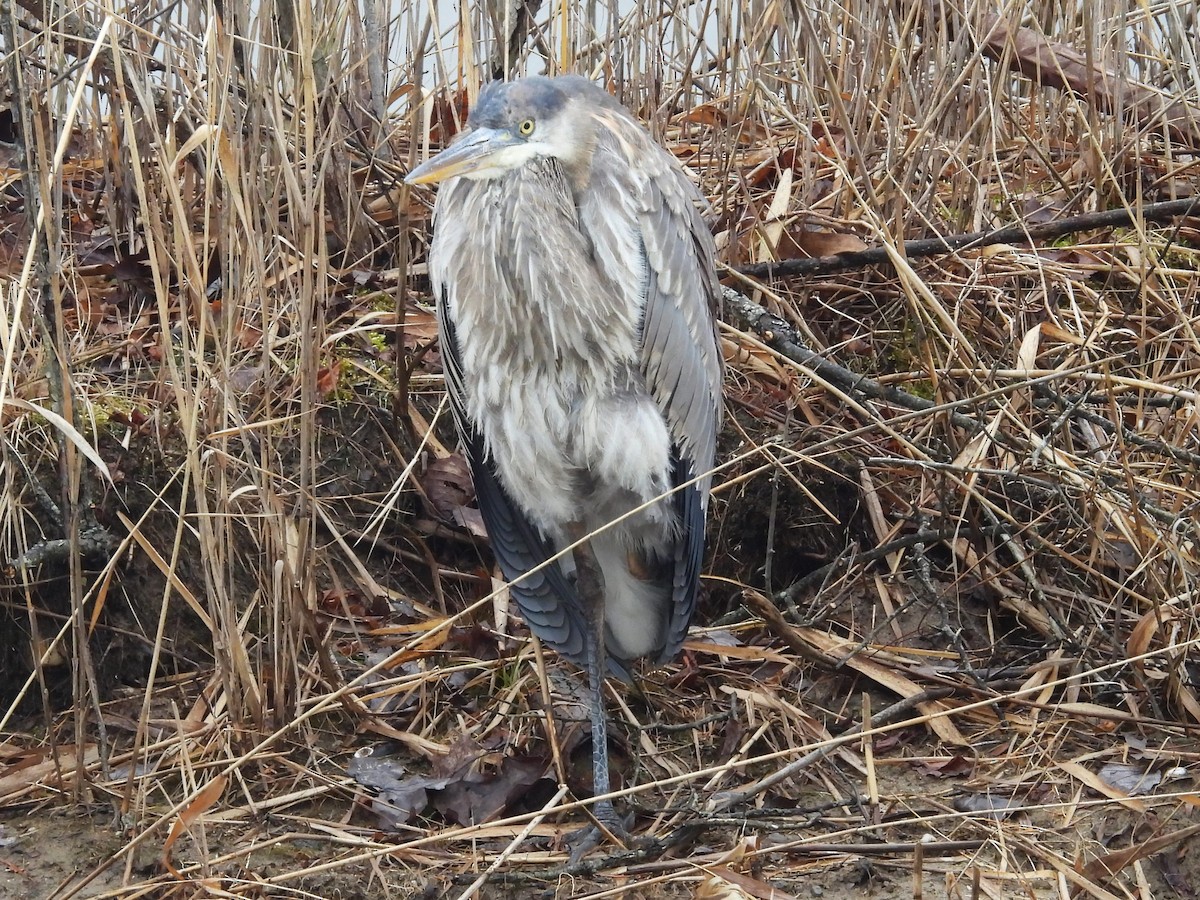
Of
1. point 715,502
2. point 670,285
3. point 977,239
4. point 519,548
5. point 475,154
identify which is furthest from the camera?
point 715,502

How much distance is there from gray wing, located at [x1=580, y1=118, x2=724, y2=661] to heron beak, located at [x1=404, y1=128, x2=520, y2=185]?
7.6 inches

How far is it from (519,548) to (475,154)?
90cm

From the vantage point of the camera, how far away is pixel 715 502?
3363 mm

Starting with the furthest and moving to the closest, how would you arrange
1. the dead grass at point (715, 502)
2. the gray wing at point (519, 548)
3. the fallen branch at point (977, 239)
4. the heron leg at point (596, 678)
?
1. the fallen branch at point (977, 239)
2. the gray wing at point (519, 548)
3. the heron leg at point (596, 678)
4. the dead grass at point (715, 502)

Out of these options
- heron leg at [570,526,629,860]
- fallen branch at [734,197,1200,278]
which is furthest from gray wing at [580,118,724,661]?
fallen branch at [734,197,1200,278]

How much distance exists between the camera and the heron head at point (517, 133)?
99.7 inches

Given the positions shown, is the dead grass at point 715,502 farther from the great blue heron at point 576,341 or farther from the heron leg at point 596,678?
the great blue heron at point 576,341

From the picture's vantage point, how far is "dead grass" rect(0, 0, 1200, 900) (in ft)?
7.58

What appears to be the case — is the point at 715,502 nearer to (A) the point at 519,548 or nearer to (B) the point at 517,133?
(A) the point at 519,548

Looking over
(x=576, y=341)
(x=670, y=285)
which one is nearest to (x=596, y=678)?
(x=576, y=341)

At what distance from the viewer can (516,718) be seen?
2.84 meters

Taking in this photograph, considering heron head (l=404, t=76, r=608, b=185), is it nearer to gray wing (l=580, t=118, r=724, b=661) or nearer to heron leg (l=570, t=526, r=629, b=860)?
gray wing (l=580, t=118, r=724, b=661)

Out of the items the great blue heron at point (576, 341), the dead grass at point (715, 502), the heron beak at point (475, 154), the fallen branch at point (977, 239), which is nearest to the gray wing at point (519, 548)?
the great blue heron at point (576, 341)

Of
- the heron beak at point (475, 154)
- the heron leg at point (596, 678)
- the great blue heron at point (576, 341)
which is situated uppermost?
the heron beak at point (475, 154)
